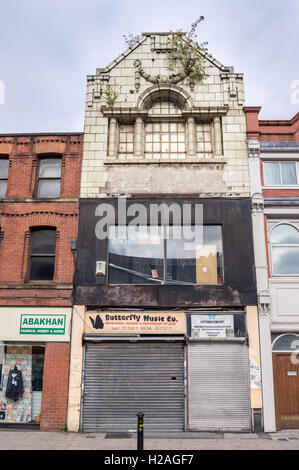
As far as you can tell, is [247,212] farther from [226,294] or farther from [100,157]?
[100,157]

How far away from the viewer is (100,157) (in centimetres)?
1376

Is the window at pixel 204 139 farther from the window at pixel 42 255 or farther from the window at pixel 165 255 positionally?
the window at pixel 42 255

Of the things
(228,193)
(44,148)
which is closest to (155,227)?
(228,193)

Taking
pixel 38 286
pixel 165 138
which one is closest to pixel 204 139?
pixel 165 138

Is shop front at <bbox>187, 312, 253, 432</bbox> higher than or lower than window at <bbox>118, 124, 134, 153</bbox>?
lower

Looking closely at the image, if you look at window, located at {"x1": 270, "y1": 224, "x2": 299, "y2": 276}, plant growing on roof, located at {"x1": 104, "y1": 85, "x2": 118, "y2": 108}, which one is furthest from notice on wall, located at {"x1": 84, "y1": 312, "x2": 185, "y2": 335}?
plant growing on roof, located at {"x1": 104, "y1": 85, "x2": 118, "y2": 108}

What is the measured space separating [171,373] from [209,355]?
132cm

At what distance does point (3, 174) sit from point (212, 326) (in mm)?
9466

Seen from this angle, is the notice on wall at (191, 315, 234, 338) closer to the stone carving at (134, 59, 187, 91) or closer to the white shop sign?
the white shop sign

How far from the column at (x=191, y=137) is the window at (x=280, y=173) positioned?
8.89 ft

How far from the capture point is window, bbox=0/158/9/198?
13.9 meters

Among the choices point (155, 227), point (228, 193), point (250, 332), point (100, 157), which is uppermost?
point (100, 157)

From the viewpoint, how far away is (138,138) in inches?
553

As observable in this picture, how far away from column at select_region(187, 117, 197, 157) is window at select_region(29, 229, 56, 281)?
19.1 ft
